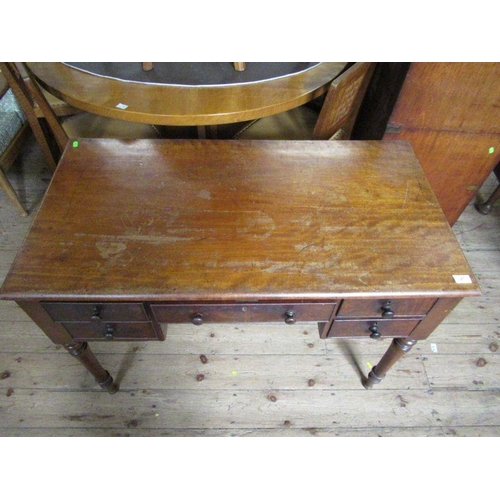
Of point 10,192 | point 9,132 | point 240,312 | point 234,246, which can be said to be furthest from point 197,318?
point 9,132

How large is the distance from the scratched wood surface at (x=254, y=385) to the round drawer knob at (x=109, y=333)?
523 mm

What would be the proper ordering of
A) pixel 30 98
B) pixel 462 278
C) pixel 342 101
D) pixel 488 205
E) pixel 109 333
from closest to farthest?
pixel 462 278
pixel 109 333
pixel 342 101
pixel 30 98
pixel 488 205

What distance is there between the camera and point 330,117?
1.36 m

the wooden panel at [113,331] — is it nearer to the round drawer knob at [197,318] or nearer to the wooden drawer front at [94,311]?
the wooden drawer front at [94,311]

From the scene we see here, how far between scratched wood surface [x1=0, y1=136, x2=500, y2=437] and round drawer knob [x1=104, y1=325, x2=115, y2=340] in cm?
52

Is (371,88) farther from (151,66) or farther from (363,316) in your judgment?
(363,316)

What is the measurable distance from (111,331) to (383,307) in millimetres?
776

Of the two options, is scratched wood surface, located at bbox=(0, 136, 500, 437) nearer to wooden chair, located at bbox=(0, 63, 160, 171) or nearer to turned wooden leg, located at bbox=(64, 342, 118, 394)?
turned wooden leg, located at bbox=(64, 342, 118, 394)

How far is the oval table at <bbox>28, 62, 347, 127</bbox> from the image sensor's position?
134cm

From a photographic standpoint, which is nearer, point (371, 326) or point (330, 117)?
point (371, 326)

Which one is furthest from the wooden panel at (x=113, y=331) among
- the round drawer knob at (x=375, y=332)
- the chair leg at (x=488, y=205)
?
the chair leg at (x=488, y=205)

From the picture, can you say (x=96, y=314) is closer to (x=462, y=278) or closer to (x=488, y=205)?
(x=462, y=278)

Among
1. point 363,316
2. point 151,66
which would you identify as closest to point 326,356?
point 363,316

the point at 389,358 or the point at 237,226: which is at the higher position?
the point at 237,226
